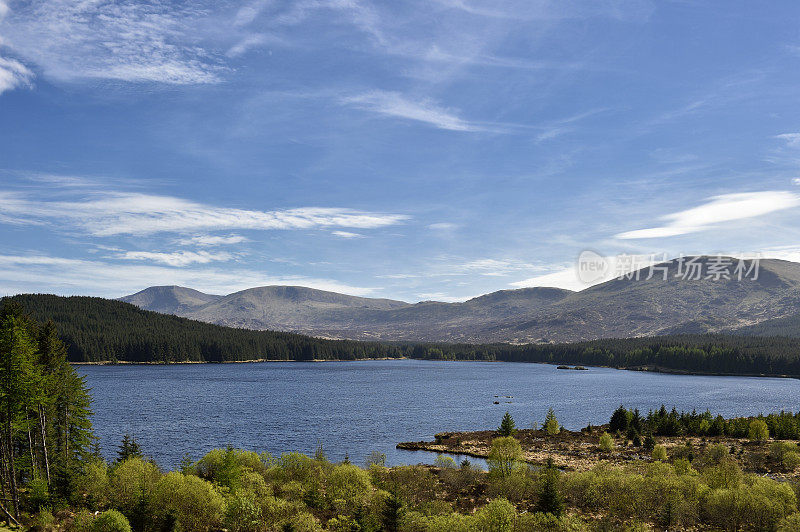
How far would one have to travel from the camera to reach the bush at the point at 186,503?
110ft

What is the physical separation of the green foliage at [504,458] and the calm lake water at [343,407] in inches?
498

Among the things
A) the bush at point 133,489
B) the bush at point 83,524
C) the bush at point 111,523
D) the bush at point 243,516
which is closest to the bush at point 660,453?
the bush at point 243,516

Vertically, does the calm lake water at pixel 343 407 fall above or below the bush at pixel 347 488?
below

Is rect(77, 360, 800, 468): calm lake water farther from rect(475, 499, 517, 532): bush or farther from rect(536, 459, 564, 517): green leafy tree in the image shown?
rect(475, 499, 517, 532): bush

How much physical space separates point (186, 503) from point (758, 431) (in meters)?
84.4

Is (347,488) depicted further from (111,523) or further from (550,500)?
(111,523)

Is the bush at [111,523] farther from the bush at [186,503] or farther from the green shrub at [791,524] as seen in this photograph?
the green shrub at [791,524]

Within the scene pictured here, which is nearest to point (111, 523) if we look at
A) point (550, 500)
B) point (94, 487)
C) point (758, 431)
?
point (94, 487)

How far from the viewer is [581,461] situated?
225 ft

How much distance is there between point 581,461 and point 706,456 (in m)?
14.8

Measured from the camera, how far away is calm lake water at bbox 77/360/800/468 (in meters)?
78.9

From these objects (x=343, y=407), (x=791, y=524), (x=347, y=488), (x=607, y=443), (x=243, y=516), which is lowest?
(x=343, y=407)

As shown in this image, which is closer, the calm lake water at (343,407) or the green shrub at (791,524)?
the green shrub at (791,524)

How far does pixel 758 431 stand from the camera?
80.8m
